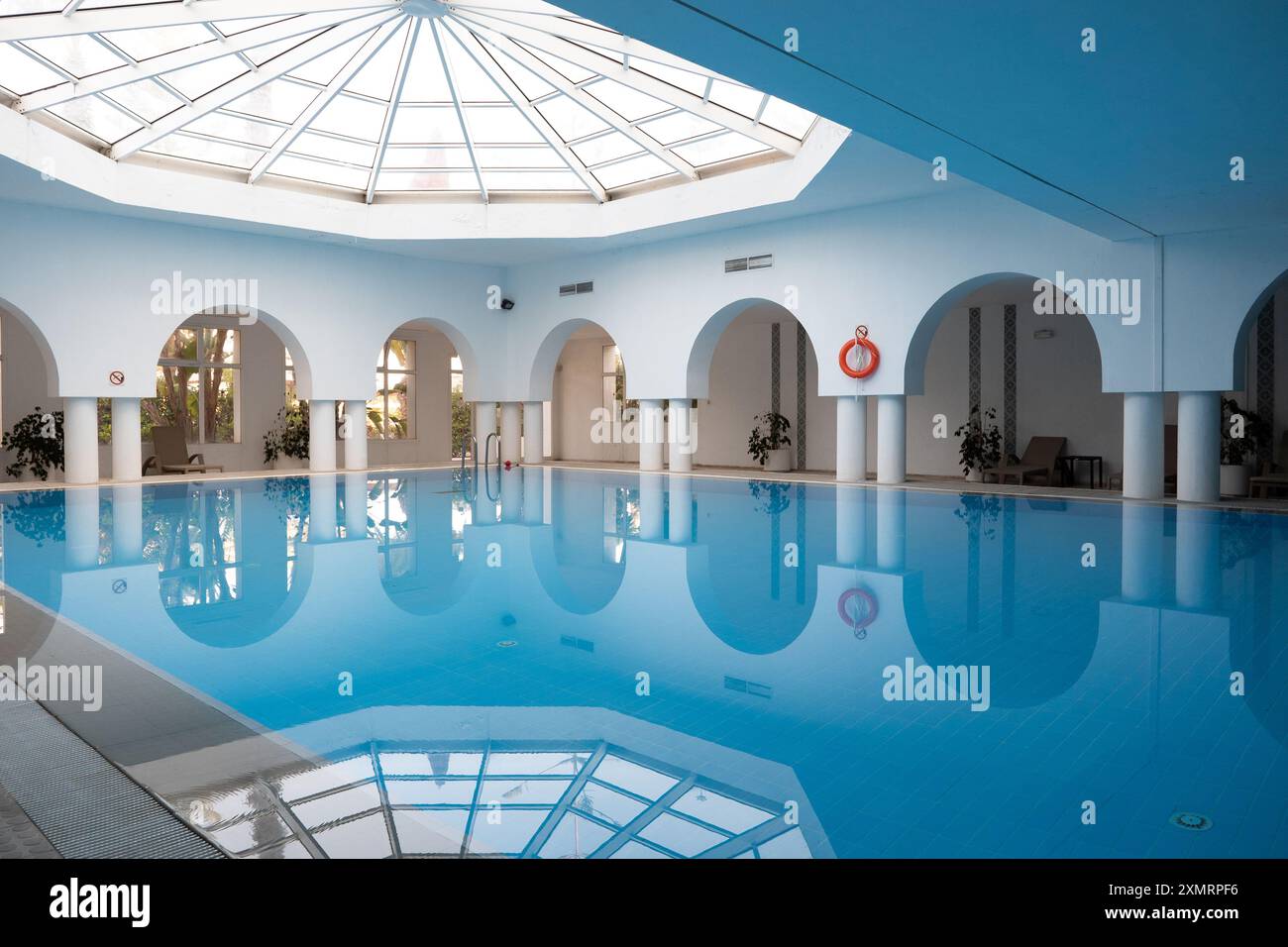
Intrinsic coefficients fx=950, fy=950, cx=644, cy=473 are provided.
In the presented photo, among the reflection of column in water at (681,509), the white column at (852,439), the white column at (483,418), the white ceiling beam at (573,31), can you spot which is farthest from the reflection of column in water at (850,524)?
the white column at (483,418)

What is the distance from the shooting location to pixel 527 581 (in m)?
7.64

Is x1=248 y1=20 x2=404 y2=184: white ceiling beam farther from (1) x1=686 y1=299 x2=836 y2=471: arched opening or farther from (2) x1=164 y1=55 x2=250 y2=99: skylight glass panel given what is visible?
(1) x1=686 y1=299 x2=836 y2=471: arched opening

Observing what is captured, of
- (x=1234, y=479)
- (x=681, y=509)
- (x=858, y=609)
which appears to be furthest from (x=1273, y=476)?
(x=858, y=609)

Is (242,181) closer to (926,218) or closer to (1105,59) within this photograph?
(926,218)

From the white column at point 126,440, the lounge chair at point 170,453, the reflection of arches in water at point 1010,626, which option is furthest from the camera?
the lounge chair at point 170,453

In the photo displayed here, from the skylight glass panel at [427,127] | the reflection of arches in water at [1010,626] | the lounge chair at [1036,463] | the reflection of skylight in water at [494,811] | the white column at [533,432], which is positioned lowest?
the reflection of skylight in water at [494,811]

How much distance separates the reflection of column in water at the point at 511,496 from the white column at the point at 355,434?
2920 mm

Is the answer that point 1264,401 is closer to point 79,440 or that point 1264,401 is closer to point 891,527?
point 891,527

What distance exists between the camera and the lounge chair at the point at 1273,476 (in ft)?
42.8

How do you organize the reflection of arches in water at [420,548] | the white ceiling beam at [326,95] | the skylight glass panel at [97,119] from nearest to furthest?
the reflection of arches in water at [420,548], the white ceiling beam at [326,95], the skylight glass panel at [97,119]

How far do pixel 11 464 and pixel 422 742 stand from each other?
16706 millimetres

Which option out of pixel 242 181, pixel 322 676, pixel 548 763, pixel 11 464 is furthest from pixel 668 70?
pixel 11 464

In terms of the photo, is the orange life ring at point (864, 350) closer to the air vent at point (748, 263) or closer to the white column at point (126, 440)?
the air vent at point (748, 263)

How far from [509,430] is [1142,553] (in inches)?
588
